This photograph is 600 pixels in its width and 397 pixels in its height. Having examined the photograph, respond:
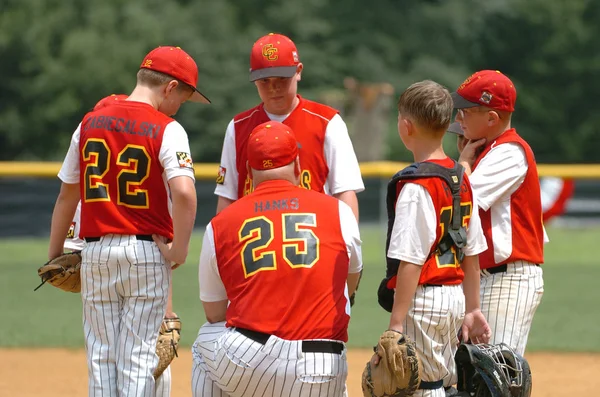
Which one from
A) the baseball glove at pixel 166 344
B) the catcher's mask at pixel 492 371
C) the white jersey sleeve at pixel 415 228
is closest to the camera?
the white jersey sleeve at pixel 415 228

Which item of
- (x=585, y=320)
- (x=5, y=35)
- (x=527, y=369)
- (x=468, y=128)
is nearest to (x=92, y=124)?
(x=468, y=128)

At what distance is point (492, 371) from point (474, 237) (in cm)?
57

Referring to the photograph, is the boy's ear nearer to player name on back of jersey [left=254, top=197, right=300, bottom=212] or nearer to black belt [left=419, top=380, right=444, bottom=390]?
player name on back of jersey [left=254, top=197, right=300, bottom=212]

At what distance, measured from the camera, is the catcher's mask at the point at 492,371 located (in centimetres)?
411

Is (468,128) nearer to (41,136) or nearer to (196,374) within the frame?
(196,374)

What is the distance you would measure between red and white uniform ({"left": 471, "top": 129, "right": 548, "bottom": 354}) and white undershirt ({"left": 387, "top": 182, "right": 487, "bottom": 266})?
662 millimetres

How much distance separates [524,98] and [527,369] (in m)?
37.2

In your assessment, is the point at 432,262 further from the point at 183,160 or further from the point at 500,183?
the point at 183,160

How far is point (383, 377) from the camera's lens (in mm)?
3785

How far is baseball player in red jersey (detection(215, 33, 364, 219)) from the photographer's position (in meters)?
4.88

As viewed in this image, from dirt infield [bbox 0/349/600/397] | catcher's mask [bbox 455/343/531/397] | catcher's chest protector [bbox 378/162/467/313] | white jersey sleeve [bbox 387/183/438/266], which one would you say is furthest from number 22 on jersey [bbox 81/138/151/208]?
dirt infield [bbox 0/349/600/397]

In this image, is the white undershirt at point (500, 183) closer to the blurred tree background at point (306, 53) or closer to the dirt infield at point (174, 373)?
the dirt infield at point (174, 373)

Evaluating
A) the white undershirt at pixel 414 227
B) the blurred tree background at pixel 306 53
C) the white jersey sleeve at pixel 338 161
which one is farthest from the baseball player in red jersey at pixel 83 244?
the blurred tree background at pixel 306 53

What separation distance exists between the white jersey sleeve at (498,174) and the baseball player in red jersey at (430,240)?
319 mm
